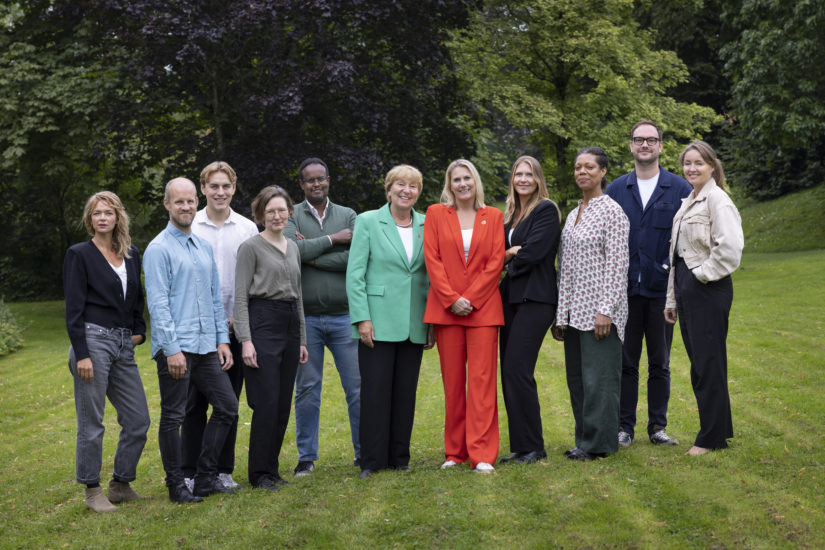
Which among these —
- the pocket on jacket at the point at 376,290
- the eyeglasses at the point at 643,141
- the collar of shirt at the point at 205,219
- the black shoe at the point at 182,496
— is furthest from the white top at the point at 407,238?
the black shoe at the point at 182,496

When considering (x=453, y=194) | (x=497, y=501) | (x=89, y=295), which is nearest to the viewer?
(x=497, y=501)

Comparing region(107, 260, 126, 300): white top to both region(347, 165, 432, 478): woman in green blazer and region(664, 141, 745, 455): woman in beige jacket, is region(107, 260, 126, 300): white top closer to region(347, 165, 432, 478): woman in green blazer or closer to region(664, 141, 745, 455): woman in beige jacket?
region(347, 165, 432, 478): woman in green blazer

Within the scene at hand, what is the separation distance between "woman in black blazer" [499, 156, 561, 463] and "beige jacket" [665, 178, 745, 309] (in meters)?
0.94

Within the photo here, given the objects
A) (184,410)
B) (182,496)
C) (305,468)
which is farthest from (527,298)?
(182,496)

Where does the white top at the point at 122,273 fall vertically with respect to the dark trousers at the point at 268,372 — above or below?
above

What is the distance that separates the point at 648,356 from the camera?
6.52 metres

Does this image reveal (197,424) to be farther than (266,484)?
Yes

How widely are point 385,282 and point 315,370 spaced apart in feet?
3.48

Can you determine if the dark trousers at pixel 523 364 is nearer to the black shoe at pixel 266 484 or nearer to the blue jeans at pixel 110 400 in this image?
the black shoe at pixel 266 484

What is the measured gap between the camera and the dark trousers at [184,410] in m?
5.50

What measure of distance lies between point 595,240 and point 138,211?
19.2 meters

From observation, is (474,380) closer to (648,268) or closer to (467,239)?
(467,239)

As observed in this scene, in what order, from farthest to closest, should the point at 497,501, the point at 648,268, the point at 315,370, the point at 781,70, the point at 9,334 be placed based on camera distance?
the point at 781,70
the point at 9,334
the point at 315,370
the point at 648,268
the point at 497,501

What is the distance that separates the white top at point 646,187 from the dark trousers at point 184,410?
349 cm
